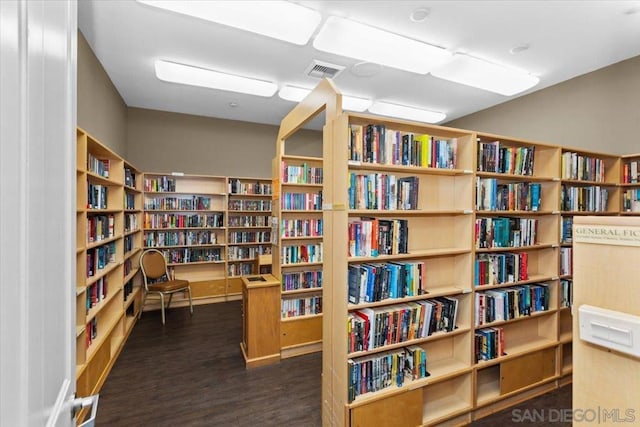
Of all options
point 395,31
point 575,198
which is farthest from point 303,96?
point 575,198

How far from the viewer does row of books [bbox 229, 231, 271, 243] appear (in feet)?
16.8

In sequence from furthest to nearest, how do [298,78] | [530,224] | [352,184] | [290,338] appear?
[298,78] < [290,338] < [530,224] < [352,184]

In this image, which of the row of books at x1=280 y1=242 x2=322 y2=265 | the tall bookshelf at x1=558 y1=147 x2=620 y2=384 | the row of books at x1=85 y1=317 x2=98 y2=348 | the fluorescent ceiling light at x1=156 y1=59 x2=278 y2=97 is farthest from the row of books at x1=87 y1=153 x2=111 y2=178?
the tall bookshelf at x1=558 y1=147 x2=620 y2=384

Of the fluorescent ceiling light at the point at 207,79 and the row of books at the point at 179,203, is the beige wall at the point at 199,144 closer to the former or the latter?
the row of books at the point at 179,203

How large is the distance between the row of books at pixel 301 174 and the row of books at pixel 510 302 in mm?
2036

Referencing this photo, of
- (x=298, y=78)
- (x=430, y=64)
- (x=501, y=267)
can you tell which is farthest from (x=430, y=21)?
(x=501, y=267)

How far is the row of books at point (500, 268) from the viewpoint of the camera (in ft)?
7.61

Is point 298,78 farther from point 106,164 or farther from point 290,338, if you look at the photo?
point 290,338

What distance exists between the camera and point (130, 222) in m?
3.90

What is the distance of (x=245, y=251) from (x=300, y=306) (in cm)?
233

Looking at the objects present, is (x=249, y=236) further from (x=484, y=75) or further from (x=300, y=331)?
(x=484, y=75)

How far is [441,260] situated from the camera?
2.34m

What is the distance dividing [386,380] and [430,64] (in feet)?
9.52

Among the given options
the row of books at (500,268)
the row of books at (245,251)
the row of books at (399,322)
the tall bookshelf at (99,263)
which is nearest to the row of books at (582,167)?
the row of books at (500,268)
